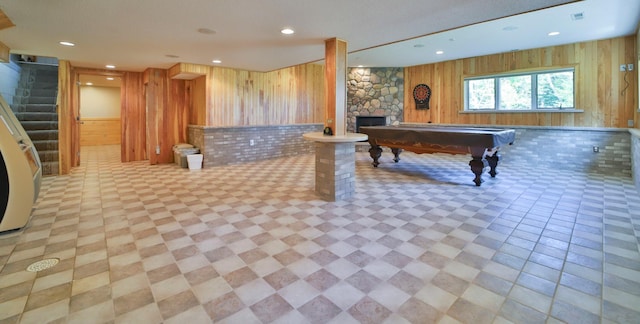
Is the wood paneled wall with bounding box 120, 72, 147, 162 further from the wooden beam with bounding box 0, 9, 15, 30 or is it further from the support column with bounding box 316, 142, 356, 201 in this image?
the support column with bounding box 316, 142, 356, 201

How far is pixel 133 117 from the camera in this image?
24.0 ft

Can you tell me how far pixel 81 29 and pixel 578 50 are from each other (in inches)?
322

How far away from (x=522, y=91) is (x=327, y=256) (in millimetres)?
6639

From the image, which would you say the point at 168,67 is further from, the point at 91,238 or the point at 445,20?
the point at 445,20

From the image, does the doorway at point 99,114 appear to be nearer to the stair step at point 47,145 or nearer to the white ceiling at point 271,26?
the stair step at point 47,145

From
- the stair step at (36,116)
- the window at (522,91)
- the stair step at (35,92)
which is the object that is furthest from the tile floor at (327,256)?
the stair step at (35,92)

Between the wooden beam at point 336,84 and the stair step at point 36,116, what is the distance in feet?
18.1

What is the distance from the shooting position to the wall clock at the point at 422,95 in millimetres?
8328

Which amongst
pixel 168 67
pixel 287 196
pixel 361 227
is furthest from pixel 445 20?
pixel 168 67

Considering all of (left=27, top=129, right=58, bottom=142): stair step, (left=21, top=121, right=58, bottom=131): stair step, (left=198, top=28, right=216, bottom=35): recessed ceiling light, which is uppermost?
(left=198, top=28, right=216, bottom=35): recessed ceiling light

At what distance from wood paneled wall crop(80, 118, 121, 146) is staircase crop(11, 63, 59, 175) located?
2774 millimetres

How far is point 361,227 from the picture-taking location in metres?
3.05

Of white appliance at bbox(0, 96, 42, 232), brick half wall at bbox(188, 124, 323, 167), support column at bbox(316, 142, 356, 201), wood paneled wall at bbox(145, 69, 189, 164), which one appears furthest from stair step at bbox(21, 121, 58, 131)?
support column at bbox(316, 142, 356, 201)

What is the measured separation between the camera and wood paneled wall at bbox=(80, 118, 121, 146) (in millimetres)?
10758
